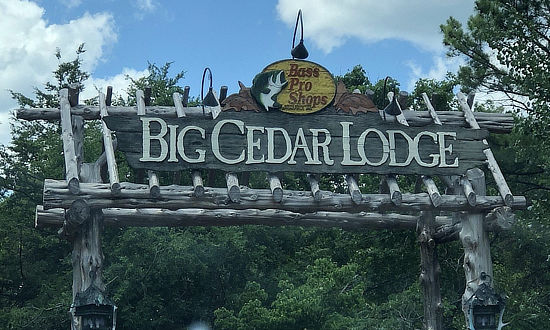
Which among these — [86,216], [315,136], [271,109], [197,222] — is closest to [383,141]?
[315,136]

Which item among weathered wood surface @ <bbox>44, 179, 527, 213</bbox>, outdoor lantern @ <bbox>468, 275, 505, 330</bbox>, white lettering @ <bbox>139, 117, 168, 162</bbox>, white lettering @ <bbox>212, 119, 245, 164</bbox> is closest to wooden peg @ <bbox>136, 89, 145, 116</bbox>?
white lettering @ <bbox>139, 117, 168, 162</bbox>

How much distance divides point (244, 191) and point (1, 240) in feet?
56.0

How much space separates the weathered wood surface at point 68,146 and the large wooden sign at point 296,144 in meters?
0.62

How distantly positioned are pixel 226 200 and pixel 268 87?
1734 millimetres

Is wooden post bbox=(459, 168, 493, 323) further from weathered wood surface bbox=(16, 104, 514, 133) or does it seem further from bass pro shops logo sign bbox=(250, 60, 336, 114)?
bass pro shops logo sign bbox=(250, 60, 336, 114)

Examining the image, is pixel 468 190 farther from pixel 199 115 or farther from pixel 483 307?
pixel 199 115

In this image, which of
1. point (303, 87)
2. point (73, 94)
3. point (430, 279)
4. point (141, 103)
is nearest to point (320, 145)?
point (303, 87)

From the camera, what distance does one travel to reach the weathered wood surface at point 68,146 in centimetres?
889

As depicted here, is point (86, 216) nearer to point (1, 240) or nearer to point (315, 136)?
point (315, 136)

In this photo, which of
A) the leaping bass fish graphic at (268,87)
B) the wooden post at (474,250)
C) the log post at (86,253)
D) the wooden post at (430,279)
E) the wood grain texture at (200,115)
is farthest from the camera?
the wooden post at (430,279)

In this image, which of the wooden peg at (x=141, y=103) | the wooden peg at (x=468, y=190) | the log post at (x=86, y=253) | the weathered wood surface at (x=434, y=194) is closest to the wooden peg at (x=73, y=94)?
the wooden peg at (x=141, y=103)

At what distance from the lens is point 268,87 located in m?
10.0

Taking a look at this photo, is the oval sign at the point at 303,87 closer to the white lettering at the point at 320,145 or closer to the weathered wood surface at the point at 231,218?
the white lettering at the point at 320,145

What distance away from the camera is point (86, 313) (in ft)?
29.6
